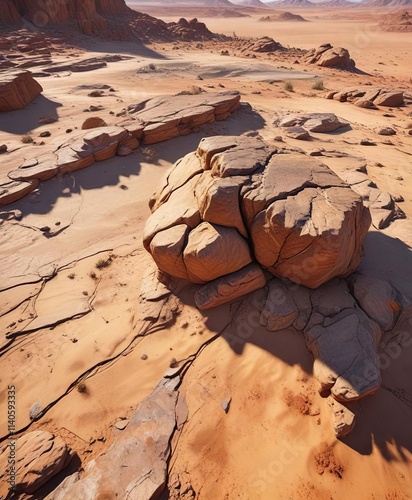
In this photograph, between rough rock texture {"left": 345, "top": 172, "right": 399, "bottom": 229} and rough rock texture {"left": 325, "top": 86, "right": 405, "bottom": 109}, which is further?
rough rock texture {"left": 325, "top": 86, "right": 405, "bottom": 109}

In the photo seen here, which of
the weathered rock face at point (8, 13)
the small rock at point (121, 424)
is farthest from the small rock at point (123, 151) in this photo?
the weathered rock face at point (8, 13)

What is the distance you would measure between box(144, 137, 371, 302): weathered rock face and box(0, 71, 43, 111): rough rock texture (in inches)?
483

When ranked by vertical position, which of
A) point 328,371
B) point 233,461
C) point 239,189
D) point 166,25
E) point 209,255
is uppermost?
point 166,25

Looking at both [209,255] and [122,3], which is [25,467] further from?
[122,3]

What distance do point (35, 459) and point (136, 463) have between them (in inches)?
51.3

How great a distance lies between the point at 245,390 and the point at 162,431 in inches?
51.8

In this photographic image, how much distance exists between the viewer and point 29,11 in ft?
93.9

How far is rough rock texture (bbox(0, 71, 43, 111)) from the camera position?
12984mm

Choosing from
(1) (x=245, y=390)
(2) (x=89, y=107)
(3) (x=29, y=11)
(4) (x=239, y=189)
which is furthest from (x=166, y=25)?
(1) (x=245, y=390)

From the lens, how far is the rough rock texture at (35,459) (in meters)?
3.70

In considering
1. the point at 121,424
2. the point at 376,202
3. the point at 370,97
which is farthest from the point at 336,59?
the point at 121,424

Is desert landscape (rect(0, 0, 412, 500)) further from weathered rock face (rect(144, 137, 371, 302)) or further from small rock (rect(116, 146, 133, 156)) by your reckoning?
small rock (rect(116, 146, 133, 156))

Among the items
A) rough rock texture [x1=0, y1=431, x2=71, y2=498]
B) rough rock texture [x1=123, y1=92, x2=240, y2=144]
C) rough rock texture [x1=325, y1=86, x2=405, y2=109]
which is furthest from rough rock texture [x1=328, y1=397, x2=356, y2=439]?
rough rock texture [x1=325, y1=86, x2=405, y2=109]

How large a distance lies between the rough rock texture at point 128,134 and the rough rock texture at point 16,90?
4576 mm
